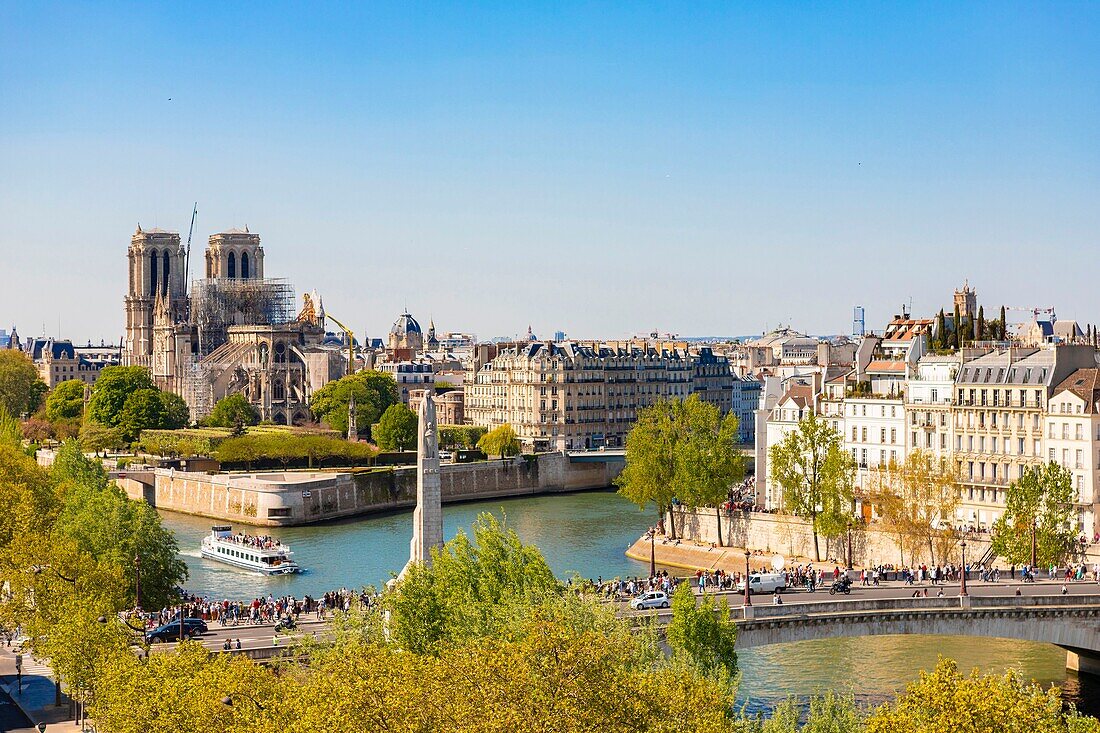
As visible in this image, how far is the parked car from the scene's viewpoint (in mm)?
45156

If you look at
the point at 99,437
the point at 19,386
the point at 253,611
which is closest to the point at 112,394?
the point at 99,437

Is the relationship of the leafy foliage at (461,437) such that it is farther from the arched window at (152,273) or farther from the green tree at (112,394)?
the arched window at (152,273)

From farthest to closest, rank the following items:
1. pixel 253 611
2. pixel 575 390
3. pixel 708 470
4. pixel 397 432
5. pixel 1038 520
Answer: pixel 575 390 < pixel 397 432 < pixel 708 470 < pixel 1038 520 < pixel 253 611

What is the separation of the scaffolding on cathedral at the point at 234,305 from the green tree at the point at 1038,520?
419 ft

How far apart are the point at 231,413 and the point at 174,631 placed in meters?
99.6

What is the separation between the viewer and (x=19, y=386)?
6102 inches

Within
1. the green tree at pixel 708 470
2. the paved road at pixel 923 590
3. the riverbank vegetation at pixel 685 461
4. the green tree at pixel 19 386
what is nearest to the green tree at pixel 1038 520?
the paved road at pixel 923 590

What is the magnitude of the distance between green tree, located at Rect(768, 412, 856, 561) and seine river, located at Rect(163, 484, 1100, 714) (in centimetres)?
680

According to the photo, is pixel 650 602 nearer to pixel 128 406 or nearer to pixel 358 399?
pixel 128 406

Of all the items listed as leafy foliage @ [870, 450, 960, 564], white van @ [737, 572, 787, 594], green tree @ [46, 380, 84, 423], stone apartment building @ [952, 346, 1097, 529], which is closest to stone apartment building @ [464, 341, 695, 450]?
green tree @ [46, 380, 84, 423]

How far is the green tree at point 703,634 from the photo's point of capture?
126 ft

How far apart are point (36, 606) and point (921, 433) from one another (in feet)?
115

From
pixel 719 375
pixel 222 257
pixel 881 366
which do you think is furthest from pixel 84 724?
pixel 222 257

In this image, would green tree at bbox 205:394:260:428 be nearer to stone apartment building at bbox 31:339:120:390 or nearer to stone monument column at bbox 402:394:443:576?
stone apartment building at bbox 31:339:120:390
